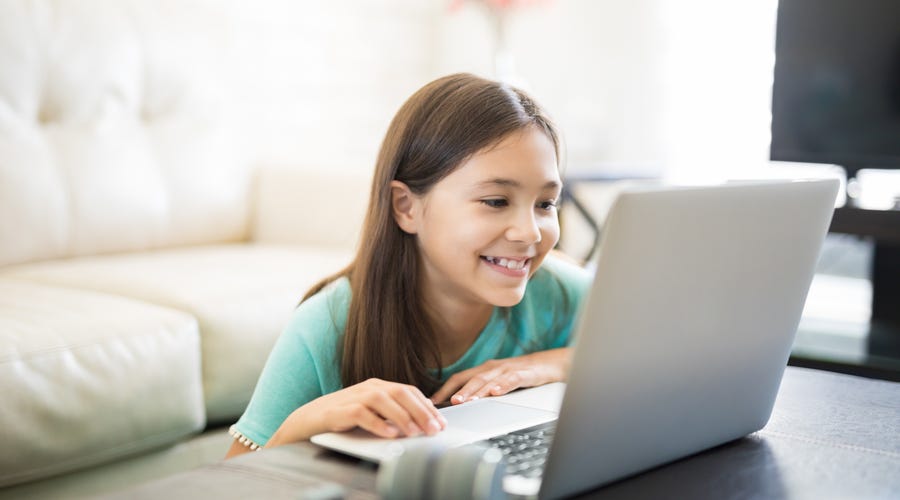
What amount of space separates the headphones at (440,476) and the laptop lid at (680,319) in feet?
0.21

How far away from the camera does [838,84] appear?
2.71 metres

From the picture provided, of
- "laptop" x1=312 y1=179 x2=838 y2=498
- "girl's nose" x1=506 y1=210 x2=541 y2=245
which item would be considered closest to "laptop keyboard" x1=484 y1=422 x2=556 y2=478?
"laptop" x1=312 y1=179 x2=838 y2=498

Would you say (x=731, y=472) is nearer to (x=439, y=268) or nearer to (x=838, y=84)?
(x=439, y=268)

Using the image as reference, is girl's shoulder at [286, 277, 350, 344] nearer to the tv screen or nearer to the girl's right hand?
the girl's right hand

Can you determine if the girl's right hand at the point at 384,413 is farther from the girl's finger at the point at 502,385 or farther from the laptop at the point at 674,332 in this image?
the girl's finger at the point at 502,385

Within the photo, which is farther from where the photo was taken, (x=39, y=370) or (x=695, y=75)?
(x=695, y=75)

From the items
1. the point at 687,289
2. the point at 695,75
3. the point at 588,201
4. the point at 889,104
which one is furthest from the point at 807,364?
the point at 687,289

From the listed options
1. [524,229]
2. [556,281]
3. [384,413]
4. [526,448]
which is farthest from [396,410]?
[556,281]

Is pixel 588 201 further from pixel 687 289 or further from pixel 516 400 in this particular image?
pixel 687 289

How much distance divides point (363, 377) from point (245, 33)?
2.28 m

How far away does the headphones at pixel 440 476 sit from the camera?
68 centimetres

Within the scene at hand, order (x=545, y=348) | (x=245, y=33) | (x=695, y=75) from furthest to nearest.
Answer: (x=695, y=75) → (x=245, y=33) → (x=545, y=348)

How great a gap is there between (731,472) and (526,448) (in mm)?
174

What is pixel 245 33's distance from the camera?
328 centimetres
